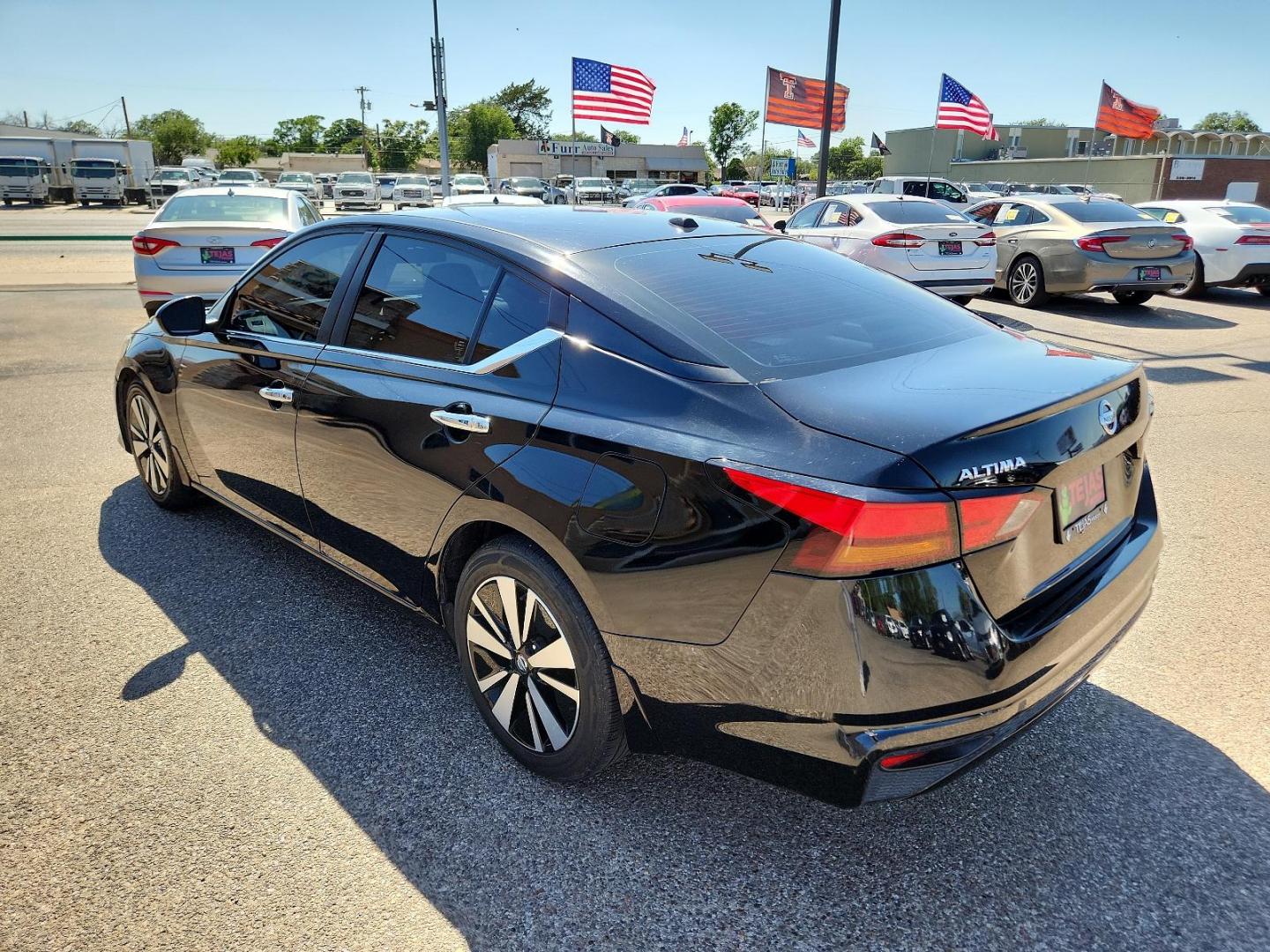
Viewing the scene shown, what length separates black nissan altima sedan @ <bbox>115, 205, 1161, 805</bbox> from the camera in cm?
193

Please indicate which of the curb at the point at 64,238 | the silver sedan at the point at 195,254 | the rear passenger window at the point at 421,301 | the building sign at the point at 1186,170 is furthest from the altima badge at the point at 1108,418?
the building sign at the point at 1186,170

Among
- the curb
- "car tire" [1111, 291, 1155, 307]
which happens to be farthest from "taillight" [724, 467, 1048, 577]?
the curb

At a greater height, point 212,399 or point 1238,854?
point 212,399

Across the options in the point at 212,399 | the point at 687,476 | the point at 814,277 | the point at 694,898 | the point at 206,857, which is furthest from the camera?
the point at 212,399

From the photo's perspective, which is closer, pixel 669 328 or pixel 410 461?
pixel 669 328

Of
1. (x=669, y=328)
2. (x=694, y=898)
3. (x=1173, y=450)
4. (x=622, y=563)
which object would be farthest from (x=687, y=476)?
(x=1173, y=450)

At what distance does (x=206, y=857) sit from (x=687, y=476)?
5.42ft

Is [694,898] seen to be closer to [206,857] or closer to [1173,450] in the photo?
[206,857]

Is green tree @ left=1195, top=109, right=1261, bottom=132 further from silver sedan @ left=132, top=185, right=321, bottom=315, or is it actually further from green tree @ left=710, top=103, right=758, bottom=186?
silver sedan @ left=132, top=185, right=321, bottom=315

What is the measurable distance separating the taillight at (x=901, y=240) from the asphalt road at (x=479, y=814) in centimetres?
783

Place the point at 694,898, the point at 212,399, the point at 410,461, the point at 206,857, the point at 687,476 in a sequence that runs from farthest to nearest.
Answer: the point at 212,399 → the point at 410,461 → the point at 206,857 → the point at 694,898 → the point at 687,476

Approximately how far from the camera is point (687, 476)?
2.09 meters

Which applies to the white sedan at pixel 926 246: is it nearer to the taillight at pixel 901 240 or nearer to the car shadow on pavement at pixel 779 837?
the taillight at pixel 901 240

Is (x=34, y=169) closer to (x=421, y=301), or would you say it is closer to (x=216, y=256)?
(x=216, y=256)
